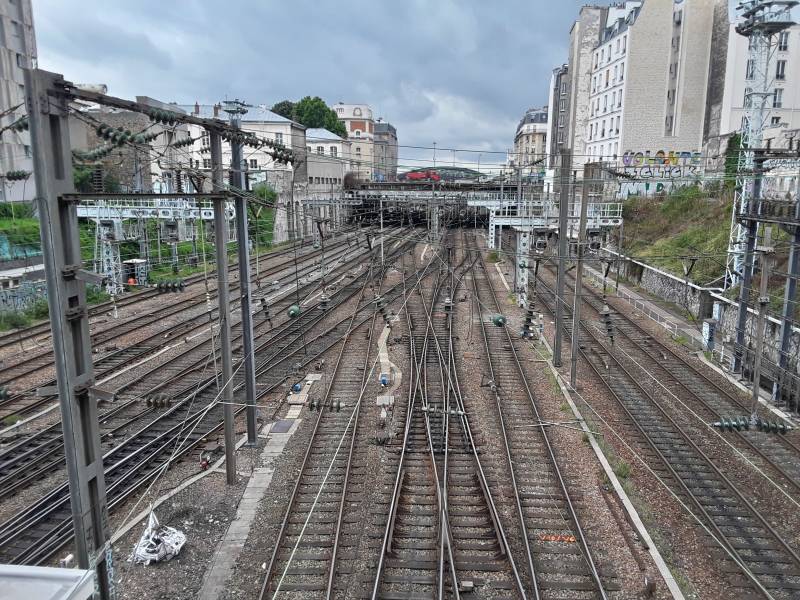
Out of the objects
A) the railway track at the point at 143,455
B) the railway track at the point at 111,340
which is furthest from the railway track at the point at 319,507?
the railway track at the point at 111,340

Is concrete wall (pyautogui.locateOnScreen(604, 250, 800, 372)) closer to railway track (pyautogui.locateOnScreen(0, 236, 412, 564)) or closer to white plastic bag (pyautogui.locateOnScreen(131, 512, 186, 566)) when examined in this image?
railway track (pyautogui.locateOnScreen(0, 236, 412, 564))

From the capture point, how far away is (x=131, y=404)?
1189 cm

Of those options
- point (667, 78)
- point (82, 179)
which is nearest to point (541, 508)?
point (82, 179)

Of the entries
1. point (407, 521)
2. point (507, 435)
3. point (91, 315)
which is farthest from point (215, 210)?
point (91, 315)

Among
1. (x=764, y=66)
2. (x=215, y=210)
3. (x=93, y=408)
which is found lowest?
(x=93, y=408)

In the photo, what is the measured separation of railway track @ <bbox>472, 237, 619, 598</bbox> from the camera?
6691 millimetres

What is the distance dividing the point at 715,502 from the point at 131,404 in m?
10.5

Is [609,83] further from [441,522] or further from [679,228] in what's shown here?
[441,522]

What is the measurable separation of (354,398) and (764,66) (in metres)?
13.3

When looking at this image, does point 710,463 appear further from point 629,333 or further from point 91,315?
point 91,315

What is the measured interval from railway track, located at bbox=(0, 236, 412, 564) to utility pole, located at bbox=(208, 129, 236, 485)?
1.51ft

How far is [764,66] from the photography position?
597 inches

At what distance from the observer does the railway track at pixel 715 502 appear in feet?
22.6

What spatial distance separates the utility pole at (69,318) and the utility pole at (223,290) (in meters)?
2.83
